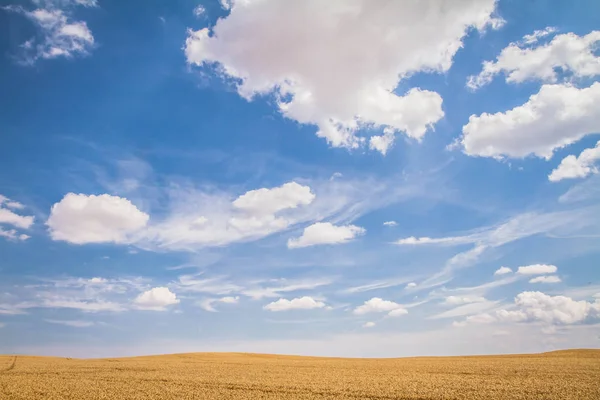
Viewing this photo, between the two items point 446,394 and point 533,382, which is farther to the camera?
point 533,382

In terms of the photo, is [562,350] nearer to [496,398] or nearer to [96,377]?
[496,398]

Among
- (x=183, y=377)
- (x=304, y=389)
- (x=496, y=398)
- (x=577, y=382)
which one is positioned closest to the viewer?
(x=496, y=398)

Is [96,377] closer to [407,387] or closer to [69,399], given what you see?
[69,399]

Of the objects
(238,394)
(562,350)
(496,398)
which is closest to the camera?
(496,398)

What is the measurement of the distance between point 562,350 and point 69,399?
2939 inches

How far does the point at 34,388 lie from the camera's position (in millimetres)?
25750

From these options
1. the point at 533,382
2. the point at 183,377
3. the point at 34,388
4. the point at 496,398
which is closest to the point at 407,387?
the point at 496,398

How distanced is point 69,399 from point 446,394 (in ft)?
64.3

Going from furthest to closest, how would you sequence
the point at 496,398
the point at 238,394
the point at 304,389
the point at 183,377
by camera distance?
the point at 183,377 → the point at 304,389 → the point at 238,394 → the point at 496,398

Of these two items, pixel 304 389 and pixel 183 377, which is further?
pixel 183 377

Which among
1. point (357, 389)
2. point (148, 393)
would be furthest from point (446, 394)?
point (148, 393)

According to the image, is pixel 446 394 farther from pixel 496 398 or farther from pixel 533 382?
pixel 533 382

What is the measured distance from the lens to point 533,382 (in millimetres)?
26688

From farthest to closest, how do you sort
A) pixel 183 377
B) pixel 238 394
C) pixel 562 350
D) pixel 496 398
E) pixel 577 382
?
pixel 562 350
pixel 183 377
pixel 577 382
pixel 238 394
pixel 496 398
